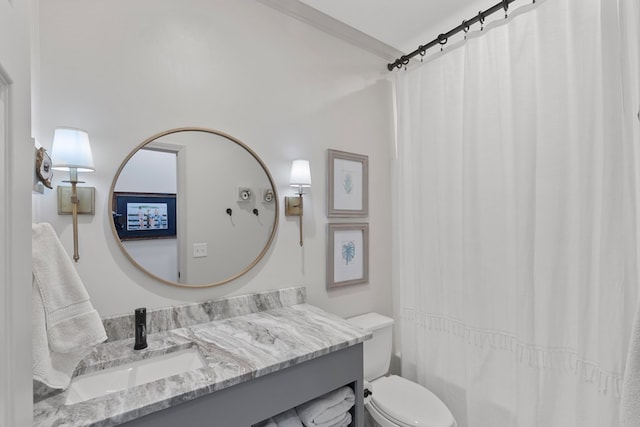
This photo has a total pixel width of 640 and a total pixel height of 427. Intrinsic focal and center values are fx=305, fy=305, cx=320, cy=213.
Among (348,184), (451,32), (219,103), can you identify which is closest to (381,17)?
(451,32)

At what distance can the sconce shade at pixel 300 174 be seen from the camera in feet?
5.59

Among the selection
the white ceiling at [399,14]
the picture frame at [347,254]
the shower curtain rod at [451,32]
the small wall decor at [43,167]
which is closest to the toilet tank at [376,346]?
the picture frame at [347,254]

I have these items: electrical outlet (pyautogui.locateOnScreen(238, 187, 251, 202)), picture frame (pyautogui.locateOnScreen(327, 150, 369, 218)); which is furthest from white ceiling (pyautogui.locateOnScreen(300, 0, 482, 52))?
electrical outlet (pyautogui.locateOnScreen(238, 187, 251, 202))

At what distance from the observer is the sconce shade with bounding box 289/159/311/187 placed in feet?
5.59

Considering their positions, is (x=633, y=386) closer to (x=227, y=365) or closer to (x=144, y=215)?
(x=227, y=365)

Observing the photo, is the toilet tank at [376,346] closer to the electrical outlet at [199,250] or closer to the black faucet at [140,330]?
the electrical outlet at [199,250]

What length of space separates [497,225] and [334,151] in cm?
100

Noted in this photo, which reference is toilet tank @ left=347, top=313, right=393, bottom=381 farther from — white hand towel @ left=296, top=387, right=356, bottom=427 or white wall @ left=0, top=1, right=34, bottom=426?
white wall @ left=0, top=1, right=34, bottom=426

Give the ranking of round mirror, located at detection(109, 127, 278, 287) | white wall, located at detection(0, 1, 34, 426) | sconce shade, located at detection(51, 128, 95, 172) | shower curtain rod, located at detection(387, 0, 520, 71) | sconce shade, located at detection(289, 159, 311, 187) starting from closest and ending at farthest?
white wall, located at detection(0, 1, 34, 426) → sconce shade, located at detection(51, 128, 95, 172) → round mirror, located at detection(109, 127, 278, 287) → shower curtain rod, located at detection(387, 0, 520, 71) → sconce shade, located at detection(289, 159, 311, 187)

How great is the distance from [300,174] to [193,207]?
1.93ft

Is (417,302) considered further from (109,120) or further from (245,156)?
(109,120)

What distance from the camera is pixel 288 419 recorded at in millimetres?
1164

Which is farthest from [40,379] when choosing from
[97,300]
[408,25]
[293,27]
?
[408,25]

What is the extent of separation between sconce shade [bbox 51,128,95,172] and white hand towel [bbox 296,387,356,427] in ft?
4.13
